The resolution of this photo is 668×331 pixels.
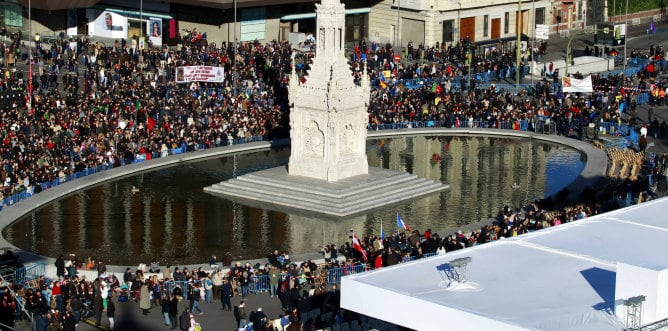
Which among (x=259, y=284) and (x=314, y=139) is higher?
(x=314, y=139)

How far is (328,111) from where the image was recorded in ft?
235

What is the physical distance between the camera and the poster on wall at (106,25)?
10656 centimetres

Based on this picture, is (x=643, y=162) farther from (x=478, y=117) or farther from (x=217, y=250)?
(x=217, y=250)

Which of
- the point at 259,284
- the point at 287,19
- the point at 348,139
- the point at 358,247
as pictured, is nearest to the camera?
the point at 259,284

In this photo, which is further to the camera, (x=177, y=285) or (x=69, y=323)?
(x=177, y=285)

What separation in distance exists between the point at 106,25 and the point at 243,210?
133ft

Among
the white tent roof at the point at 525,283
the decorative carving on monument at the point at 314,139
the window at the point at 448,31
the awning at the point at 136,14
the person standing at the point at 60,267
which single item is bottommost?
the person standing at the point at 60,267

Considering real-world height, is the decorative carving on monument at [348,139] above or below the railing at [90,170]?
above

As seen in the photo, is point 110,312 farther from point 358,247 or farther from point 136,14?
point 136,14

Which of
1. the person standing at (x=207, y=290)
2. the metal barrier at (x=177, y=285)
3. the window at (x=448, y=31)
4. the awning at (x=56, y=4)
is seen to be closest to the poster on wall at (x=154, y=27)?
the awning at (x=56, y=4)

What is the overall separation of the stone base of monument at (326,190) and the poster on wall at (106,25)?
35560 mm

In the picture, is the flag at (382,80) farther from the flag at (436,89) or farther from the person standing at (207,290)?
the person standing at (207,290)

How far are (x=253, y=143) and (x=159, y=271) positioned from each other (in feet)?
95.2

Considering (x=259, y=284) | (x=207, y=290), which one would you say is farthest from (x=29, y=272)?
(x=259, y=284)
